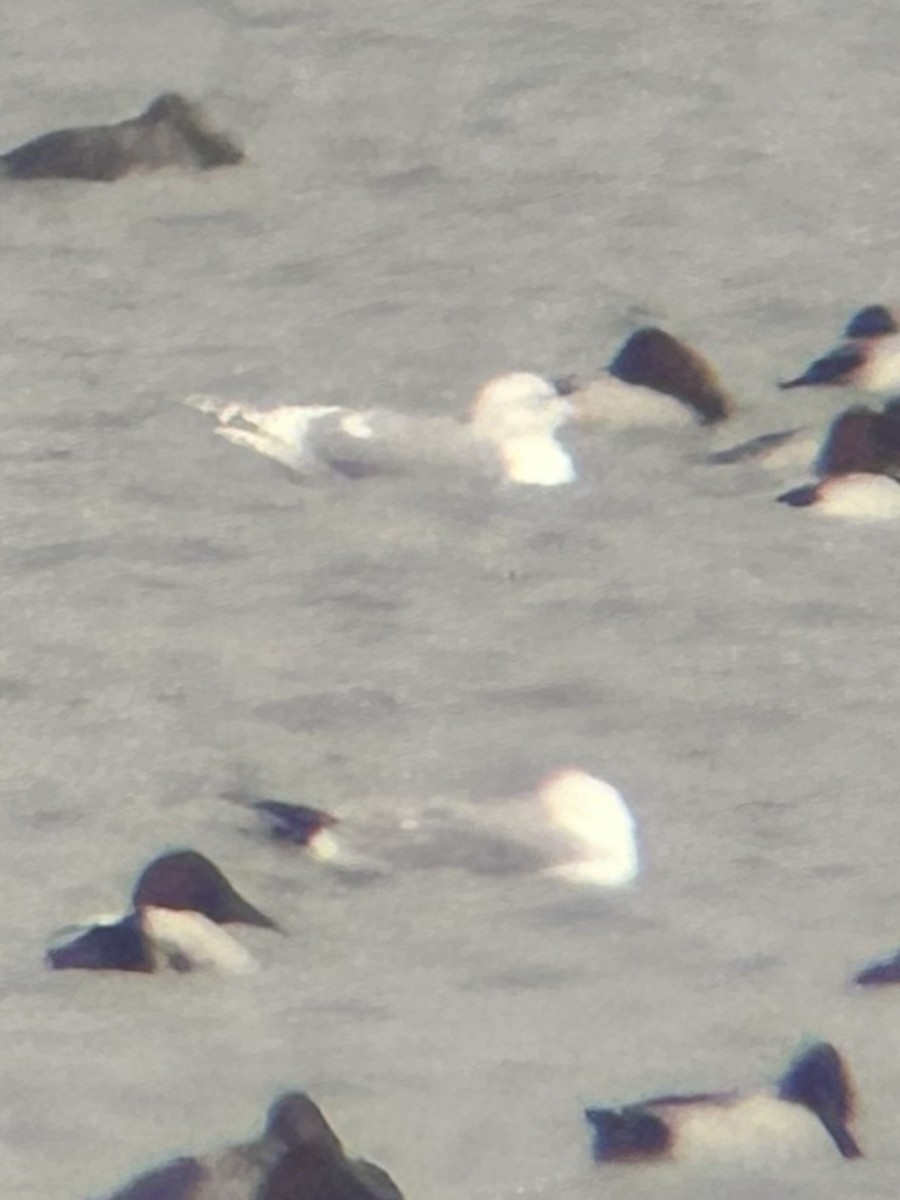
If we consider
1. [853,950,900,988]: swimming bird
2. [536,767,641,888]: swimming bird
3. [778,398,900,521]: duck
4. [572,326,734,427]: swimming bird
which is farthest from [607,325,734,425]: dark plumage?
[853,950,900,988]: swimming bird

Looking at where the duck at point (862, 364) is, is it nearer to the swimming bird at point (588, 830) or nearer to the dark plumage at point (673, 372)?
the dark plumage at point (673, 372)

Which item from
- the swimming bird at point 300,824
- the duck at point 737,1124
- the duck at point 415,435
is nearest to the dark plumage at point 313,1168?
the duck at point 737,1124

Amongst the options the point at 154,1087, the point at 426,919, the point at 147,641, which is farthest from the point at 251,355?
the point at 154,1087

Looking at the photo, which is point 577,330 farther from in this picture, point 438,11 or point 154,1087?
point 154,1087

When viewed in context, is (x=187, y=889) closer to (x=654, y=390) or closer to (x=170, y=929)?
(x=170, y=929)

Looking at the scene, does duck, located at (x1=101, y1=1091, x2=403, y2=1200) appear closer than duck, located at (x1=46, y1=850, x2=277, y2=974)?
Yes

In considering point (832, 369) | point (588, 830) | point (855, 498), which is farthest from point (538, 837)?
point (832, 369)

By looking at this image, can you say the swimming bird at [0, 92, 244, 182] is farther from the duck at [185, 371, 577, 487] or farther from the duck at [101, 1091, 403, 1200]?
the duck at [101, 1091, 403, 1200]
